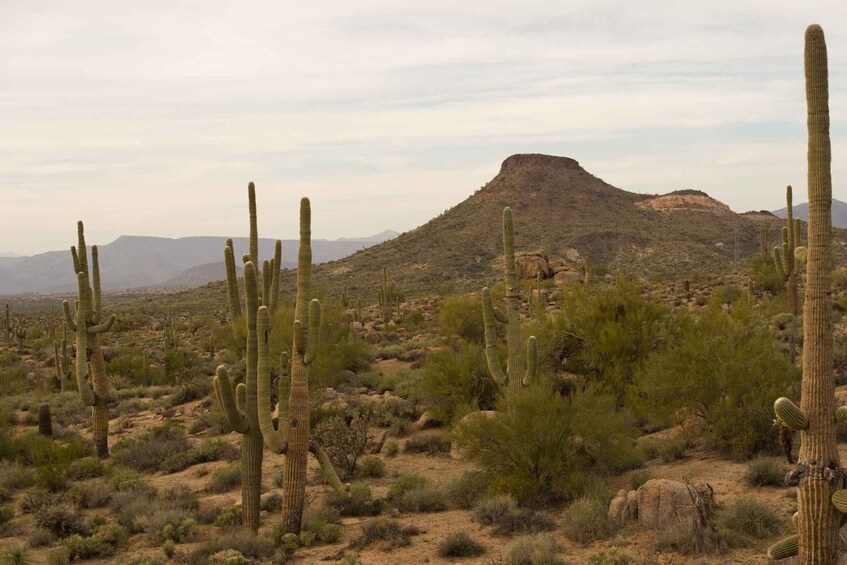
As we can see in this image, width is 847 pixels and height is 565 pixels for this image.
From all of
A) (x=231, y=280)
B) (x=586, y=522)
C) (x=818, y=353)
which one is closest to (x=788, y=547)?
(x=818, y=353)

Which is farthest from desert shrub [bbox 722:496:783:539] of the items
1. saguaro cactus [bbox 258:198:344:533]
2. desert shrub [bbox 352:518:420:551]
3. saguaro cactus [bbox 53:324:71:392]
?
saguaro cactus [bbox 53:324:71:392]

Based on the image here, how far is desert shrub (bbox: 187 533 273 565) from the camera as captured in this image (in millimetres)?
9750

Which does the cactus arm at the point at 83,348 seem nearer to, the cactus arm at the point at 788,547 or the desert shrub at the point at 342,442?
the desert shrub at the point at 342,442

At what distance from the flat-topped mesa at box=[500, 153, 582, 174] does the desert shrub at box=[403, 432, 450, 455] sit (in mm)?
73874

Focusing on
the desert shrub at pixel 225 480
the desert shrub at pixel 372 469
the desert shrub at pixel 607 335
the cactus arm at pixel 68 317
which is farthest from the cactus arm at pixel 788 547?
the cactus arm at pixel 68 317

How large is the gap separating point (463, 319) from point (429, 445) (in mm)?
9686

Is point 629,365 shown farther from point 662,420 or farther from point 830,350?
point 830,350

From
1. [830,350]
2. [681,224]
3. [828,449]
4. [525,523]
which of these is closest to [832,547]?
[828,449]

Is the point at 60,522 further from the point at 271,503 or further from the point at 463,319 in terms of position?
the point at 463,319

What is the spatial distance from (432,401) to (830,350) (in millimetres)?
11309

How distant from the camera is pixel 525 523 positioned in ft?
34.0

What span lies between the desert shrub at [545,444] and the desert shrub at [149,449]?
24.7 feet

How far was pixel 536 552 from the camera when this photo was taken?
8852 mm

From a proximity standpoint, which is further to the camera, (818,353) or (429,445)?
(429,445)
